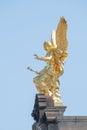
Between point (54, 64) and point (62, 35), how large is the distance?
1420mm

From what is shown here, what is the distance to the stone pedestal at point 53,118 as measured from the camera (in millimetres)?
27953

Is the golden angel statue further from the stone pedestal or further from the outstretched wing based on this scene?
the stone pedestal

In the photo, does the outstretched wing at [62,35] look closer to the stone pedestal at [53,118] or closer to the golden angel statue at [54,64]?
the golden angel statue at [54,64]

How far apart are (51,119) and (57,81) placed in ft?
7.30

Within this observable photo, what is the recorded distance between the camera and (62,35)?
30922mm

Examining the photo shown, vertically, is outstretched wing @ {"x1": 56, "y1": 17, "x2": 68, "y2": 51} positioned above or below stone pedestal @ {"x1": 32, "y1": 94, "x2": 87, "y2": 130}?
above

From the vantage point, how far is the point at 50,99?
2894 centimetres

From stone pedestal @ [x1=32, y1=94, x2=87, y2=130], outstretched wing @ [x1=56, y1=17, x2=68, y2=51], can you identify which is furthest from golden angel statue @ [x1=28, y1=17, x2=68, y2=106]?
stone pedestal @ [x1=32, y1=94, x2=87, y2=130]

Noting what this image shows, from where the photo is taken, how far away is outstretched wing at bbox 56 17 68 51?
100 feet

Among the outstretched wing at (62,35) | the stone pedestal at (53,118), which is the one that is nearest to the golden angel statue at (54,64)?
the outstretched wing at (62,35)

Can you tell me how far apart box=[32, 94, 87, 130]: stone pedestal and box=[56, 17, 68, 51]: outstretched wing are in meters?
2.56

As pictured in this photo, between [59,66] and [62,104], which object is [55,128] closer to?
[62,104]

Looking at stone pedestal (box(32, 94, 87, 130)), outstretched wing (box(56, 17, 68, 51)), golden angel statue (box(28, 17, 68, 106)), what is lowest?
stone pedestal (box(32, 94, 87, 130))

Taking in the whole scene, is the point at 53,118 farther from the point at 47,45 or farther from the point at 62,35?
the point at 62,35
